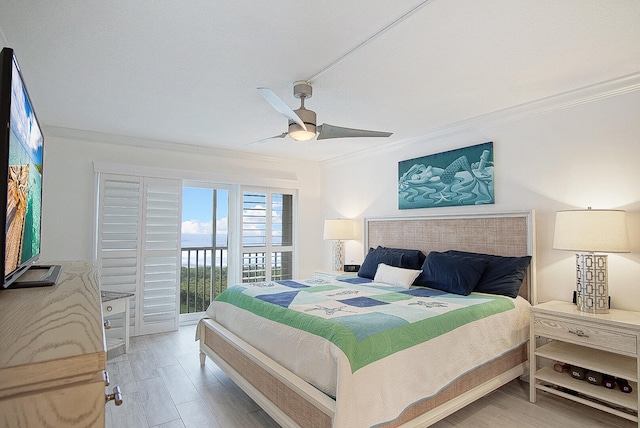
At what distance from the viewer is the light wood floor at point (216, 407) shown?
249 centimetres

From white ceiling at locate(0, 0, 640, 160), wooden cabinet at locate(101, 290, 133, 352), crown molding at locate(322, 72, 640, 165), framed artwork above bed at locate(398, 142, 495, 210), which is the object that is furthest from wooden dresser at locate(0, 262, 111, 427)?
framed artwork above bed at locate(398, 142, 495, 210)

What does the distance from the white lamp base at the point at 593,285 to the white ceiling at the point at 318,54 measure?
1403 mm

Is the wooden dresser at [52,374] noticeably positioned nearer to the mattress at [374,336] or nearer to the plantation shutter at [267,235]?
the mattress at [374,336]

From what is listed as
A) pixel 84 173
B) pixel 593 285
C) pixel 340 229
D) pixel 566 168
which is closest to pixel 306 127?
pixel 566 168

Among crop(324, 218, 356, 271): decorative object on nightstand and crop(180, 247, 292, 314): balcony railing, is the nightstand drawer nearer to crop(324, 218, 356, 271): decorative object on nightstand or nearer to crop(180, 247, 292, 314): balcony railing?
crop(180, 247, 292, 314): balcony railing

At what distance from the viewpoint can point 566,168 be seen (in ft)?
10.2

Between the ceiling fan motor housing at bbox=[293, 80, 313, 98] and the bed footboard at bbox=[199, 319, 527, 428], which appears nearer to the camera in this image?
the bed footboard at bbox=[199, 319, 527, 428]

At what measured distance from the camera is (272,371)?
7.57 feet

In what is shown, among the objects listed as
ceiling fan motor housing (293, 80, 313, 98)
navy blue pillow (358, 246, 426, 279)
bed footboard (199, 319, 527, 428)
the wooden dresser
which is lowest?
bed footboard (199, 319, 527, 428)

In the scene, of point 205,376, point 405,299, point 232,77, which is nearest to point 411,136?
point 405,299

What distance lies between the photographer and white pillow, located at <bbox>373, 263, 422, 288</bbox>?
3627mm

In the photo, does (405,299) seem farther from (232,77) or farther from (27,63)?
(27,63)

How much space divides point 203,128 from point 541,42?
3293 mm

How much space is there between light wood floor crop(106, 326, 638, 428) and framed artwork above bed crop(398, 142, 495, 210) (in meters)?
1.85
